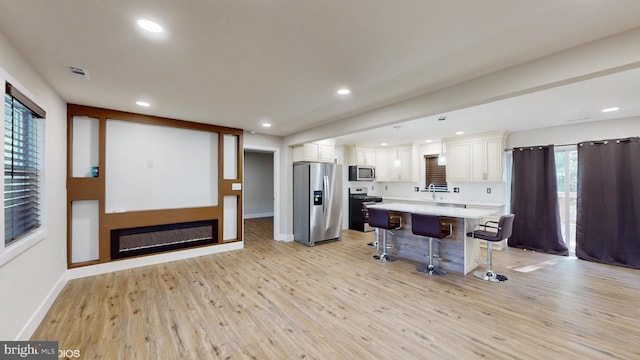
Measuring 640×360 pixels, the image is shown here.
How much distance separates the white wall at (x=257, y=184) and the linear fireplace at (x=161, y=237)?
4.56 meters

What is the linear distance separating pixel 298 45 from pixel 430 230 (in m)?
3.10

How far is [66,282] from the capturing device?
11.3 ft

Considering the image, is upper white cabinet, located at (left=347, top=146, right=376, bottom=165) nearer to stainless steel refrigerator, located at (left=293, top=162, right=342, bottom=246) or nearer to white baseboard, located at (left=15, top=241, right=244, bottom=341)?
stainless steel refrigerator, located at (left=293, top=162, right=342, bottom=246)

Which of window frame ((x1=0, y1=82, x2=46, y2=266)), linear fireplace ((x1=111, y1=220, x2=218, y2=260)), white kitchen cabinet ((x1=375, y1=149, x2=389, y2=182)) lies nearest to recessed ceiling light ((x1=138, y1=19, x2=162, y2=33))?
window frame ((x1=0, y1=82, x2=46, y2=266))

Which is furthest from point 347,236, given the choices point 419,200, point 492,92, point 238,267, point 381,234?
point 492,92

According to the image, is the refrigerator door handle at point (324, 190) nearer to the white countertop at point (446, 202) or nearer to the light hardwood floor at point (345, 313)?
the light hardwood floor at point (345, 313)

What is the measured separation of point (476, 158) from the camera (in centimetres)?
563

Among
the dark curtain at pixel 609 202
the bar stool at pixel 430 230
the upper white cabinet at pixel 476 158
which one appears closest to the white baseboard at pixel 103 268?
the bar stool at pixel 430 230

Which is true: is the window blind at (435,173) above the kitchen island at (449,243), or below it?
above

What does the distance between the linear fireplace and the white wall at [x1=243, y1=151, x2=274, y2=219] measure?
15.0 feet

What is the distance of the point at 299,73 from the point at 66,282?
4.22 m

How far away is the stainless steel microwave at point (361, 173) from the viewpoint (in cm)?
715

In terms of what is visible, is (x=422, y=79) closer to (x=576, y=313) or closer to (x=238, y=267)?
(x=576, y=313)

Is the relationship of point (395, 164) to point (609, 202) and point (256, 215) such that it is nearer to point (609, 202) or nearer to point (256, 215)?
point (609, 202)
